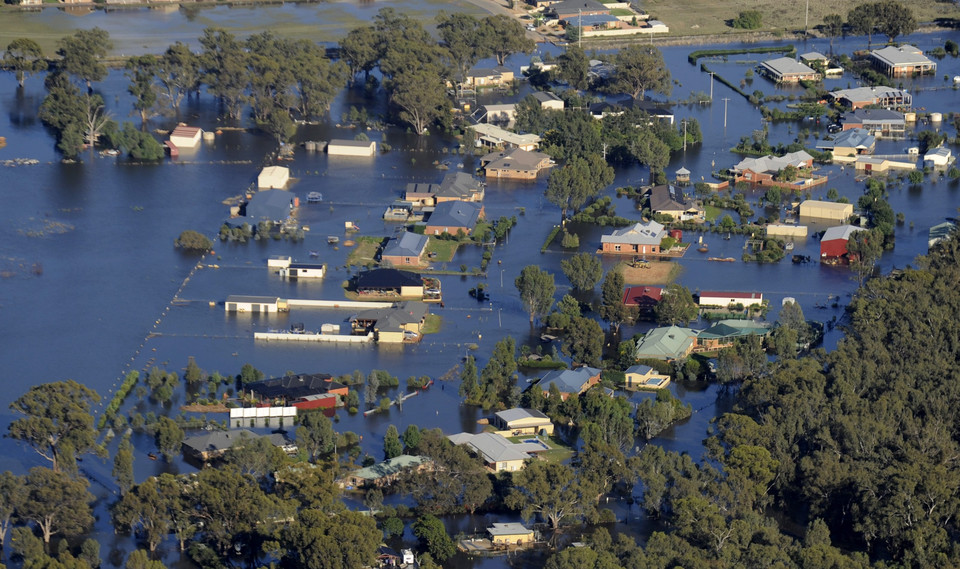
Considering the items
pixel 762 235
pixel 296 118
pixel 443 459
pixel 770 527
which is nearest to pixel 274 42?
pixel 296 118

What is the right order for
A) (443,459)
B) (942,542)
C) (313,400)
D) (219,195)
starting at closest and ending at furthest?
(942,542), (443,459), (313,400), (219,195)

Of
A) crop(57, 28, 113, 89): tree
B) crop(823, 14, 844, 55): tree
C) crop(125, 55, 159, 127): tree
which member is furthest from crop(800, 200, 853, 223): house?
crop(57, 28, 113, 89): tree

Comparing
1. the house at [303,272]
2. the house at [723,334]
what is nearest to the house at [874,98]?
the house at [723,334]

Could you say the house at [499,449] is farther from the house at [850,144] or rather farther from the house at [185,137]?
the house at [185,137]

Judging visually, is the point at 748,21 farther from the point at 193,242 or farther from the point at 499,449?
the point at 499,449

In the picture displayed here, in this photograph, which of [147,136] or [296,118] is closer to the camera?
[147,136]

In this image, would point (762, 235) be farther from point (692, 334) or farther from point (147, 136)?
point (147, 136)

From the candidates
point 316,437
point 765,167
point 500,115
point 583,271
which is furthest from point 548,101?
point 316,437
